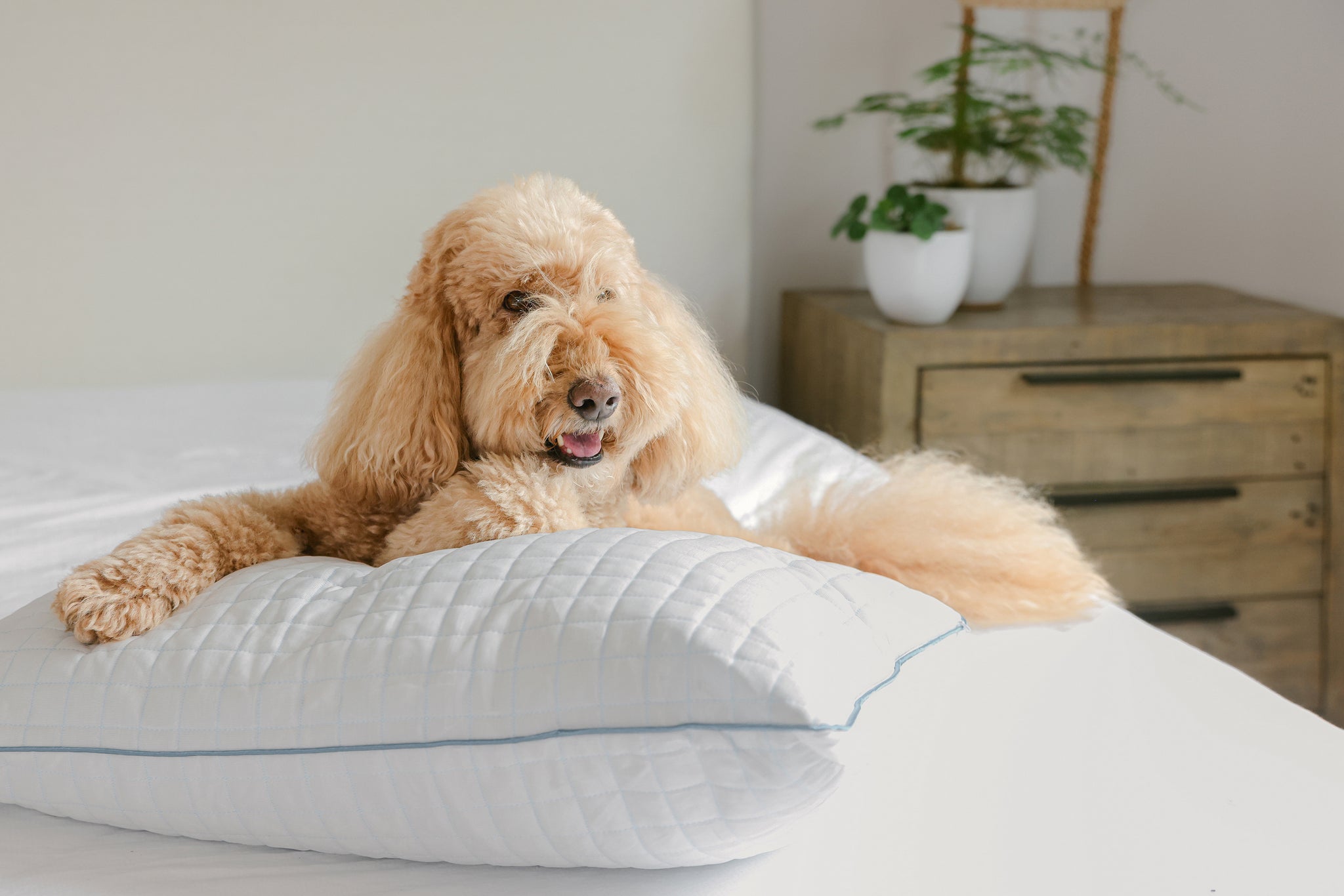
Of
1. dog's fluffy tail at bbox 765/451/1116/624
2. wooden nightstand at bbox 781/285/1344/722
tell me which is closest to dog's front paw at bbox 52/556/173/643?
dog's fluffy tail at bbox 765/451/1116/624

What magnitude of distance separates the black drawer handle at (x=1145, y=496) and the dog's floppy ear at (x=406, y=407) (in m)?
1.35

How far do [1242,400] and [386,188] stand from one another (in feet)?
4.98

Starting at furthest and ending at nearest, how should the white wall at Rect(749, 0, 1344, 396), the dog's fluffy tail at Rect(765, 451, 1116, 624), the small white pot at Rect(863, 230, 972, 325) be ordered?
the white wall at Rect(749, 0, 1344, 396)
the small white pot at Rect(863, 230, 972, 325)
the dog's fluffy tail at Rect(765, 451, 1116, 624)

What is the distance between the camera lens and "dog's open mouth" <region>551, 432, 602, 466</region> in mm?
720

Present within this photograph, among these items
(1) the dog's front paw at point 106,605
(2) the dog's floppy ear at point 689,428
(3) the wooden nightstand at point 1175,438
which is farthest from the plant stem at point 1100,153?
(1) the dog's front paw at point 106,605

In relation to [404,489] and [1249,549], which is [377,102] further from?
[1249,549]

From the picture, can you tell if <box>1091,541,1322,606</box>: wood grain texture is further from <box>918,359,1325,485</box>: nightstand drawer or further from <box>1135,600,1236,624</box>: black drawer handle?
<box>918,359,1325,485</box>: nightstand drawer

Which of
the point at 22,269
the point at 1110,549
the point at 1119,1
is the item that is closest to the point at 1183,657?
the point at 1110,549

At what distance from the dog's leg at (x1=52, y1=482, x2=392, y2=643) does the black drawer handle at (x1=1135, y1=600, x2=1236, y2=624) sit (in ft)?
4.92

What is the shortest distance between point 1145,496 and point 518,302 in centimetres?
143

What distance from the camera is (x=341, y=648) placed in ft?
1.99

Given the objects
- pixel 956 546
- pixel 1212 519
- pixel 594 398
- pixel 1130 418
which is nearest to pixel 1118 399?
pixel 1130 418

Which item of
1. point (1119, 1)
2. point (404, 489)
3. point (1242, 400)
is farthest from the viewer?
point (1119, 1)

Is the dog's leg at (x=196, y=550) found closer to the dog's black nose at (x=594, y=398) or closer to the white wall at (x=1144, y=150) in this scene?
the dog's black nose at (x=594, y=398)
